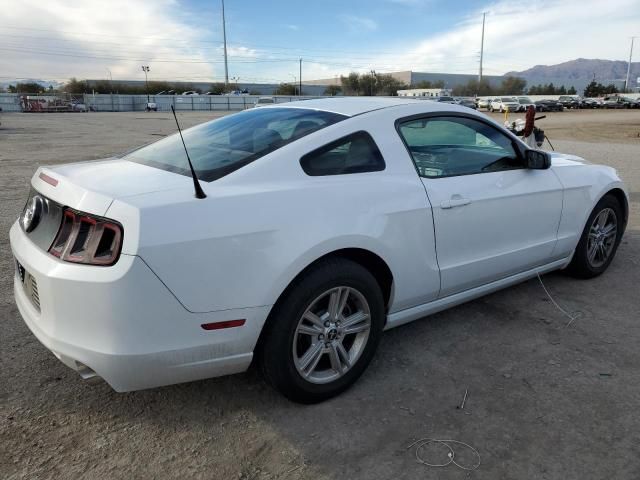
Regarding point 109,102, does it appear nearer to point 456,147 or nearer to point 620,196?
point 620,196

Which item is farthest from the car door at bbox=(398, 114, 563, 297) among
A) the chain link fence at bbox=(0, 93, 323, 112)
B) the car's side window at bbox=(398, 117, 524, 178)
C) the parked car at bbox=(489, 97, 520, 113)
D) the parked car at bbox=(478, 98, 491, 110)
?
the chain link fence at bbox=(0, 93, 323, 112)

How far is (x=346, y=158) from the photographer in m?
2.84

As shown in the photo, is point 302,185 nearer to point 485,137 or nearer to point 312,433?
point 312,433

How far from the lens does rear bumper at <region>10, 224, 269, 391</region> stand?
6.95ft

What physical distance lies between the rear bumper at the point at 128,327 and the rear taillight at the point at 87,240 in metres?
0.04

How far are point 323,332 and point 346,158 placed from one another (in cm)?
94

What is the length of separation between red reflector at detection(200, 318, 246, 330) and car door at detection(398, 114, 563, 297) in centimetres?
134

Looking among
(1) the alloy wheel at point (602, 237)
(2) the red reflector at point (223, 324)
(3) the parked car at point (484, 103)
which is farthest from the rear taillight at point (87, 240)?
(3) the parked car at point (484, 103)

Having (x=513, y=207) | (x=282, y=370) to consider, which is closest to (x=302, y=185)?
(x=282, y=370)

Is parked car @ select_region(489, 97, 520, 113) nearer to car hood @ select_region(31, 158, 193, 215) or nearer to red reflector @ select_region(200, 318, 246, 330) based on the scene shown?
car hood @ select_region(31, 158, 193, 215)

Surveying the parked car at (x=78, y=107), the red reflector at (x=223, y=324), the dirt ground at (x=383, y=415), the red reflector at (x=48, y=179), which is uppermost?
the parked car at (x=78, y=107)

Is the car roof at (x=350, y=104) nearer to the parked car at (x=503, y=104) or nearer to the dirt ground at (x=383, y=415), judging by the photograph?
the dirt ground at (x=383, y=415)

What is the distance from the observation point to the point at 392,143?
3023 millimetres

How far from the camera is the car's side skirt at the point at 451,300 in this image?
3.11 metres
